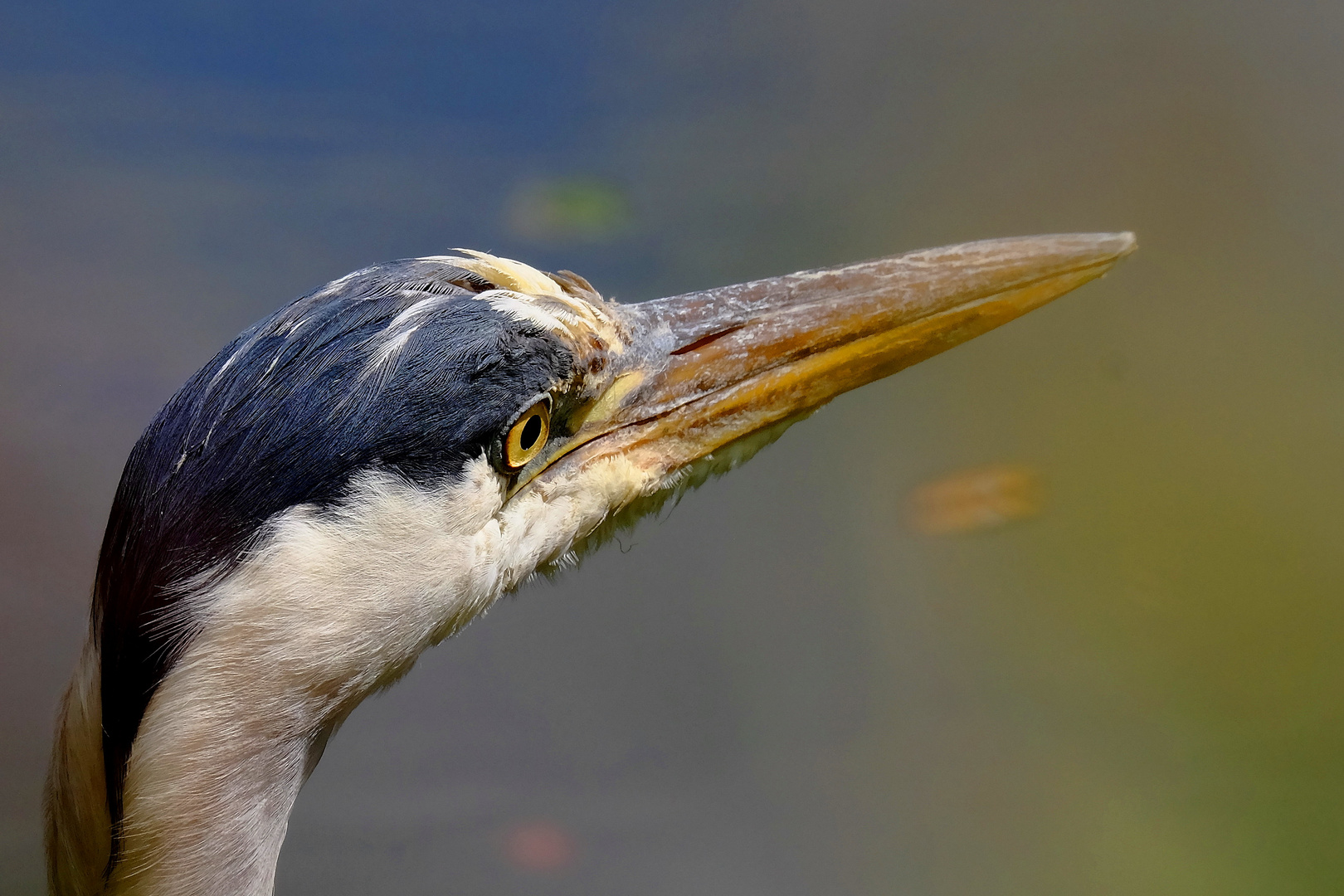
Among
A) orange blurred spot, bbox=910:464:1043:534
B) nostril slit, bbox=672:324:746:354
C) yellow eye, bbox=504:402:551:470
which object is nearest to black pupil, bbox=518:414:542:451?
yellow eye, bbox=504:402:551:470

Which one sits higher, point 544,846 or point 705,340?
point 705,340

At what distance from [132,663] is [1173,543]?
1.28 metres

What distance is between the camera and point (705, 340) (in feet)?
2.18

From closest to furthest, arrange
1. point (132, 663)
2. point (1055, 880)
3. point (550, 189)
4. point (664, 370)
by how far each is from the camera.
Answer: point (132, 663)
point (664, 370)
point (550, 189)
point (1055, 880)

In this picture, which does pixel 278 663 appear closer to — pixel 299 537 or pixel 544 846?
pixel 299 537

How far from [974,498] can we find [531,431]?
901 mm

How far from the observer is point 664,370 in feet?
2.12

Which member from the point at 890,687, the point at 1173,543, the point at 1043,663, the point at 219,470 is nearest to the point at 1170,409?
the point at 1173,543

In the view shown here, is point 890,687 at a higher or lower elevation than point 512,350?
lower

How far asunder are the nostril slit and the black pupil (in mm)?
139

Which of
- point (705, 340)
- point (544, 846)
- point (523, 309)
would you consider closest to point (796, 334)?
point (705, 340)

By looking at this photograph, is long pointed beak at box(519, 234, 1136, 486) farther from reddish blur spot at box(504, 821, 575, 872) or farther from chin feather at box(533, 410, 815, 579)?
reddish blur spot at box(504, 821, 575, 872)

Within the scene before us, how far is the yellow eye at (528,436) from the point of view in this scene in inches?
21.3

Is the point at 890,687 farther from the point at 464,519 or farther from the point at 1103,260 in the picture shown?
the point at 464,519
